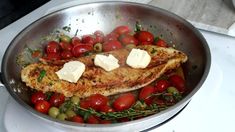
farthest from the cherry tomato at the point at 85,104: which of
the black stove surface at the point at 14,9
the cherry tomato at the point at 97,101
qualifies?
the black stove surface at the point at 14,9

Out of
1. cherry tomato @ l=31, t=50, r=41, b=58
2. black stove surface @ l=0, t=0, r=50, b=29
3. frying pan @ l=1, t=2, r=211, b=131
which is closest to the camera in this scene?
frying pan @ l=1, t=2, r=211, b=131

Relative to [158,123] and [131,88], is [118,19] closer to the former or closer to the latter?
[131,88]

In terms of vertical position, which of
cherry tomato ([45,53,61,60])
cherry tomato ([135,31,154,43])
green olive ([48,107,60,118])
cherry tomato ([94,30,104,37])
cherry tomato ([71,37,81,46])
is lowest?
green olive ([48,107,60,118])

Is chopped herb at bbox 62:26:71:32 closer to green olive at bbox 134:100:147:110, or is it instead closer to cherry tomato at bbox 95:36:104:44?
cherry tomato at bbox 95:36:104:44

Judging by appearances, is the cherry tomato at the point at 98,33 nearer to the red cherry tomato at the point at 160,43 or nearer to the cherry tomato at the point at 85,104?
the red cherry tomato at the point at 160,43

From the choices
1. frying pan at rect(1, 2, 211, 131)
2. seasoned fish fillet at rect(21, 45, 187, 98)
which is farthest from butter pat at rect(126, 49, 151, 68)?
frying pan at rect(1, 2, 211, 131)

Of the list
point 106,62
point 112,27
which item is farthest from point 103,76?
point 112,27
